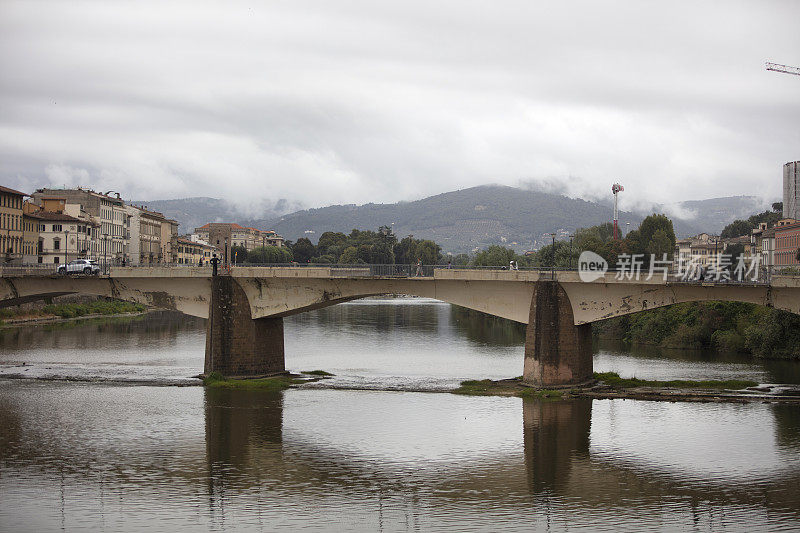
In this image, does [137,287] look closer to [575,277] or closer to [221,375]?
[221,375]

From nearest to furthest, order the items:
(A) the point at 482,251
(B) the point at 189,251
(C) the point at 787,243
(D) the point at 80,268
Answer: (D) the point at 80,268 < (C) the point at 787,243 < (A) the point at 482,251 < (B) the point at 189,251

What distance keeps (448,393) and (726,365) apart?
18.8 meters

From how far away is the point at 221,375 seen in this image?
45188 mm

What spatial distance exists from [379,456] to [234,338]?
17.5 metres

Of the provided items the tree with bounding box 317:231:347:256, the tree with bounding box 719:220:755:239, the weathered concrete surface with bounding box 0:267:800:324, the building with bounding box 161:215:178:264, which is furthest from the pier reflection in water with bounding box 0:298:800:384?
the tree with bounding box 317:231:347:256

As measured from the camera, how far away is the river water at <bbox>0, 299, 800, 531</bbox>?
24688 mm

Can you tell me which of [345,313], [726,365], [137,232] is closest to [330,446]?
[726,365]

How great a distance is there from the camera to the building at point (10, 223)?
73750mm

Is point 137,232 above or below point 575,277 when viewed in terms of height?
above

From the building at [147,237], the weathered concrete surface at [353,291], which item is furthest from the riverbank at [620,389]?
the building at [147,237]

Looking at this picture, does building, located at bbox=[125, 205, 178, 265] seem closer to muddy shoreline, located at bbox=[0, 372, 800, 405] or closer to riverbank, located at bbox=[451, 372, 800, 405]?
muddy shoreline, located at bbox=[0, 372, 800, 405]

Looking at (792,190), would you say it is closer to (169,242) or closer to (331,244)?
(331,244)

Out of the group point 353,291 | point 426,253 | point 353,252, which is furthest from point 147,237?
point 353,291

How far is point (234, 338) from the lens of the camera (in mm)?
46312
